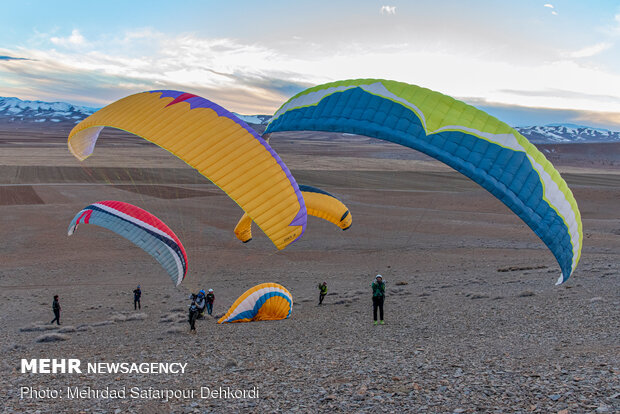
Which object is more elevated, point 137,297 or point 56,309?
point 56,309


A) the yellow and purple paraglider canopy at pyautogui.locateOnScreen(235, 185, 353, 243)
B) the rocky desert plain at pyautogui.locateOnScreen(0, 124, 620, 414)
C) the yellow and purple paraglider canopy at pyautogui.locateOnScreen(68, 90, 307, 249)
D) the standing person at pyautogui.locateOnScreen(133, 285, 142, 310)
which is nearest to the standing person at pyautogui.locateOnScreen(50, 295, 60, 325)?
the rocky desert plain at pyautogui.locateOnScreen(0, 124, 620, 414)

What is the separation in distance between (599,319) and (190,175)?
60.9 metres

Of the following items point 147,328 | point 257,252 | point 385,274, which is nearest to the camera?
point 147,328

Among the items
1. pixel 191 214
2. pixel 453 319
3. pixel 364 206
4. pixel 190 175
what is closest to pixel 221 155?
pixel 453 319

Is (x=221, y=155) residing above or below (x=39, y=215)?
above

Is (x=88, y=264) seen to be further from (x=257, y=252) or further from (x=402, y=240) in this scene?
(x=402, y=240)

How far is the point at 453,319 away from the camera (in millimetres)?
10805

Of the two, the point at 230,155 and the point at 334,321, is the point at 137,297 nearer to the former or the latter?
the point at 334,321

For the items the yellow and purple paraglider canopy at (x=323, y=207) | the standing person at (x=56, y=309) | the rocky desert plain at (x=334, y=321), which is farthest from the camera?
the yellow and purple paraglider canopy at (x=323, y=207)

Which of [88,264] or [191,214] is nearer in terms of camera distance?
[88,264]

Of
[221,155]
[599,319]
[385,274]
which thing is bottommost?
[385,274]

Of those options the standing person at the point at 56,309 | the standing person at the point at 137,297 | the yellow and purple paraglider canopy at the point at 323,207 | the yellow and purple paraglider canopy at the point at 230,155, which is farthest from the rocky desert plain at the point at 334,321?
the yellow and purple paraglider canopy at the point at 323,207

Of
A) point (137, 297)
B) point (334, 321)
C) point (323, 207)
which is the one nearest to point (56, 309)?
point (137, 297)

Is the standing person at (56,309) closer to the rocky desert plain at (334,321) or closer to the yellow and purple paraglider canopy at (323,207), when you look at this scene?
the rocky desert plain at (334,321)
